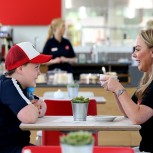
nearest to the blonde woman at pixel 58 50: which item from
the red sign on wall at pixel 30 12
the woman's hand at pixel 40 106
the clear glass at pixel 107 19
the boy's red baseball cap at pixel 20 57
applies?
the red sign on wall at pixel 30 12

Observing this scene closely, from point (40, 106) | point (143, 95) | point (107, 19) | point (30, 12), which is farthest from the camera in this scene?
point (107, 19)

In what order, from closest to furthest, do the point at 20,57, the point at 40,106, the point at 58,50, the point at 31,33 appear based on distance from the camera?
1. the point at 20,57
2. the point at 40,106
3. the point at 58,50
4. the point at 31,33

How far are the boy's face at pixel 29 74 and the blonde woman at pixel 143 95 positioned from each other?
16.4 inches

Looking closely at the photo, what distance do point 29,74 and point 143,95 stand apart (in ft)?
2.38

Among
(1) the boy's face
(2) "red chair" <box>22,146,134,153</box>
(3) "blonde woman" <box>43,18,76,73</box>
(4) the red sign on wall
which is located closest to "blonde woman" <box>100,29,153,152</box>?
(1) the boy's face

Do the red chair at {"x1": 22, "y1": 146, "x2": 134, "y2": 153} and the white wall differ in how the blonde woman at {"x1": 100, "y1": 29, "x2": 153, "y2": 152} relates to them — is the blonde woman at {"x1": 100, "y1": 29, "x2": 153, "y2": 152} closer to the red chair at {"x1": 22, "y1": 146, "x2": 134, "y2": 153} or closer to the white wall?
the red chair at {"x1": 22, "y1": 146, "x2": 134, "y2": 153}

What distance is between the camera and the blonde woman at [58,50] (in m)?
7.50

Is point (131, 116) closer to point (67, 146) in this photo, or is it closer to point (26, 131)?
point (26, 131)

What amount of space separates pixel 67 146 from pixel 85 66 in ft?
24.9

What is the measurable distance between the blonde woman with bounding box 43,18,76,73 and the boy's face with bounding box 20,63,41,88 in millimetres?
4358

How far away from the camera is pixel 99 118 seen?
3.12m

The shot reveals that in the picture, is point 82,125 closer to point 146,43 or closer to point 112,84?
point 112,84

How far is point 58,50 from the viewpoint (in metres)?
7.66

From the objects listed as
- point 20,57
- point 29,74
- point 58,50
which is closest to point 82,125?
point 29,74
